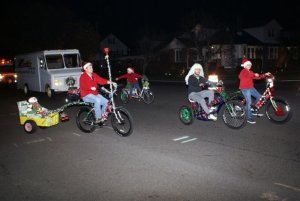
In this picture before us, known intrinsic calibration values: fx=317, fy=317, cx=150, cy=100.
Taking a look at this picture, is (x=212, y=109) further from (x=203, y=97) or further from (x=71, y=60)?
(x=71, y=60)

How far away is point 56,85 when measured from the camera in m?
18.2

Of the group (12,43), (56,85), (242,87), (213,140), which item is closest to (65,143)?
(213,140)

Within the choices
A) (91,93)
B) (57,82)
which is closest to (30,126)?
(91,93)

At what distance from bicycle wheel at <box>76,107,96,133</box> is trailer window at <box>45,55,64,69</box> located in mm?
10212

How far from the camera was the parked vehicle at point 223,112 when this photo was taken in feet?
28.2

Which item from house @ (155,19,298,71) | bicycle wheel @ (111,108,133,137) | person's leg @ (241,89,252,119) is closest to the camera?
bicycle wheel @ (111,108,133,137)

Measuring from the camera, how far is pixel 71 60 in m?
19.1

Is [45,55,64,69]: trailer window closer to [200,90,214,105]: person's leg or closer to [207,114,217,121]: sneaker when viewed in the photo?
[200,90,214,105]: person's leg

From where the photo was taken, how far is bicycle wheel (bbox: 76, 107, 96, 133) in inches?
348

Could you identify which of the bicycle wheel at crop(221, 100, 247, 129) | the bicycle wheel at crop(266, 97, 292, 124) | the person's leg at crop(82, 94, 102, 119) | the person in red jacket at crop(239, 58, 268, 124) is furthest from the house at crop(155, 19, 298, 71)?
the person's leg at crop(82, 94, 102, 119)

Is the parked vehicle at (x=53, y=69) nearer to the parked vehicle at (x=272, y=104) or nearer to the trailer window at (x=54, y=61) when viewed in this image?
the trailer window at (x=54, y=61)

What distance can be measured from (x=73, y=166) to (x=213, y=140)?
3.44m

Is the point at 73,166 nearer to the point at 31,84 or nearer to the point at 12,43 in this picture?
the point at 31,84

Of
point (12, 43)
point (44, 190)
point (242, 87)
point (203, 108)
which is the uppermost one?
point (12, 43)
